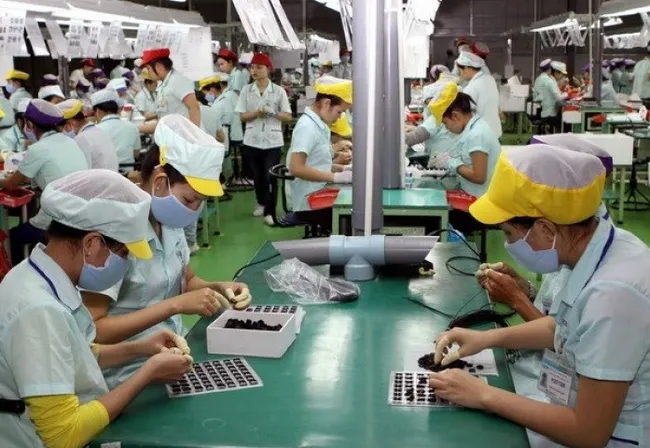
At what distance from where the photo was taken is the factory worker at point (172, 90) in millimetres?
6254

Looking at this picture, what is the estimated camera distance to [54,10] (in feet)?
19.5

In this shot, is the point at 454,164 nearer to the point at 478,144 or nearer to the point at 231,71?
the point at 478,144

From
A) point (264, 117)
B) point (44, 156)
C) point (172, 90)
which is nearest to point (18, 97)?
point (172, 90)

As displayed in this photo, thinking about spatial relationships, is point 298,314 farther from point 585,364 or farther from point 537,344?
point 585,364

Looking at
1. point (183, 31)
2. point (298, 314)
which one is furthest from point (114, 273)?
point (183, 31)

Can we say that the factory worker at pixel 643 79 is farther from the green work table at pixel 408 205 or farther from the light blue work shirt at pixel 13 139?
the light blue work shirt at pixel 13 139

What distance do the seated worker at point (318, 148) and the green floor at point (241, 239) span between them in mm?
1034

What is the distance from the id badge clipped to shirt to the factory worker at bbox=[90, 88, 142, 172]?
486 centimetres

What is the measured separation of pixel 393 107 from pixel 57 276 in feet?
9.31

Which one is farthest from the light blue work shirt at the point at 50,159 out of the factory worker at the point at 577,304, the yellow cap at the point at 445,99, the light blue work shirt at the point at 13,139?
the factory worker at the point at 577,304

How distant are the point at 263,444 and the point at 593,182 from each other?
2.98 feet

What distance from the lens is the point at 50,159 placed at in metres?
4.66

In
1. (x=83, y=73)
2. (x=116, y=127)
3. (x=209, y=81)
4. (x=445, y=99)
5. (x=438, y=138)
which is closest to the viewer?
(x=445, y=99)

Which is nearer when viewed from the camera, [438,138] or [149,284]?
[149,284]
